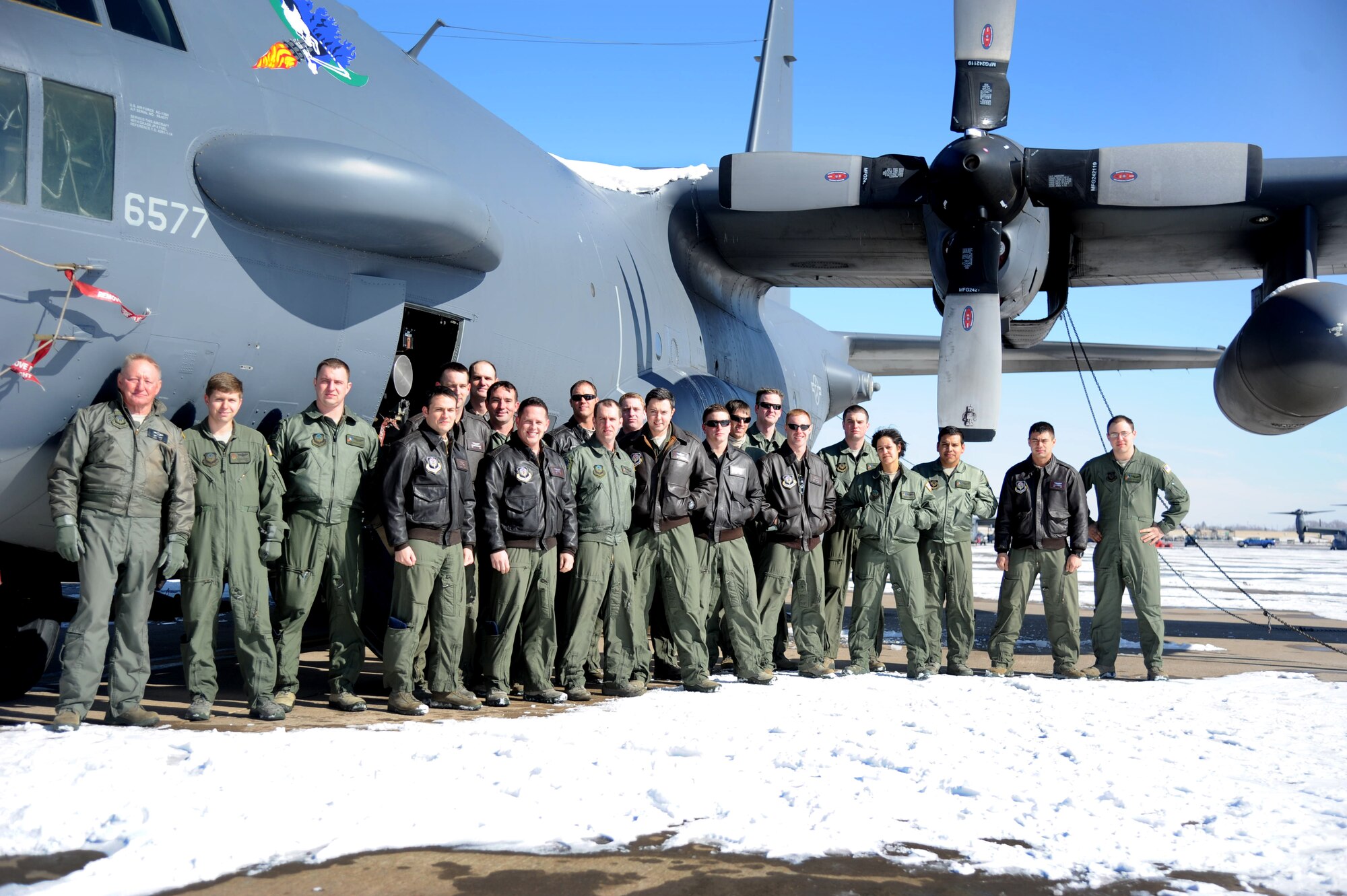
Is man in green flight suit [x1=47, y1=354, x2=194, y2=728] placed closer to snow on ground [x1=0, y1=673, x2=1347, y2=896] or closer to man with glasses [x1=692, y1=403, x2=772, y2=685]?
snow on ground [x1=0, y1=673, x2=1347, y2=896]

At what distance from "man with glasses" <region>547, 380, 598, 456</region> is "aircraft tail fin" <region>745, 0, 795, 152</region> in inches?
357

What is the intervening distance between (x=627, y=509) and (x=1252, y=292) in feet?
24.1

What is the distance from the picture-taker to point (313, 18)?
5.60 meters

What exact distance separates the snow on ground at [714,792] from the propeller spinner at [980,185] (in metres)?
4.46

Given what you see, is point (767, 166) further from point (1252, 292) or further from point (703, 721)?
point (703, 721)

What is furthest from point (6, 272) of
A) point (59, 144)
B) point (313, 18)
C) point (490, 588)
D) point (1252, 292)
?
point (1252, 292)

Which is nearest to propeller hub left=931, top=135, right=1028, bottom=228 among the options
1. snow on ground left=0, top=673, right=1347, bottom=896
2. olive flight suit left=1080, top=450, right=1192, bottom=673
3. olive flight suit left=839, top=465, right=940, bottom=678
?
olive flight suit left=1080, top=450, right=1192, bottom=673

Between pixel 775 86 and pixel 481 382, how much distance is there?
434 inches

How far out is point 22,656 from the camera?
16.9 feet

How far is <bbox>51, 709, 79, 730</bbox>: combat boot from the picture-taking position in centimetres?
433

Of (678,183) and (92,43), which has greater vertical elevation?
(678,183)

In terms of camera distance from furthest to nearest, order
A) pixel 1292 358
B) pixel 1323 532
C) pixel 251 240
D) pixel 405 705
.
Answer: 1. pixel 1323 532
2. pixel 1292 358
3. pixel 405 705
4. pixel 251 240

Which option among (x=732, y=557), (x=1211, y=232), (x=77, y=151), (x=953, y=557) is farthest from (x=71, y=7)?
(x=1211, y=232)

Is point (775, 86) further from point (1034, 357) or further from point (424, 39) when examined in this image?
point (424, 39)
